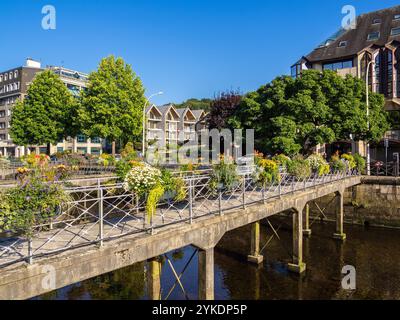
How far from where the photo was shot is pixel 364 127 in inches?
915

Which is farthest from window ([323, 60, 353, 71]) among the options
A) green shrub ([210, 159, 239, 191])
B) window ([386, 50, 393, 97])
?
green shrub ([210, 159, 239, 191])

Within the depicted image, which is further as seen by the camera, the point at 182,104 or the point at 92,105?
the point at 182,104

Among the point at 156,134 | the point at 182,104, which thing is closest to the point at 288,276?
the point at 156,134

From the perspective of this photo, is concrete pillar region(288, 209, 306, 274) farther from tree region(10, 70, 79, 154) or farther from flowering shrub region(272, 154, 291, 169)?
tree region(10, 70, 79, 154)

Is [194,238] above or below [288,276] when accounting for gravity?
above

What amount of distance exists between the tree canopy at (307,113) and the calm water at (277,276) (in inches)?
297

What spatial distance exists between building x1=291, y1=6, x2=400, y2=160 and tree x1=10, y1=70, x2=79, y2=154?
24.8 metres

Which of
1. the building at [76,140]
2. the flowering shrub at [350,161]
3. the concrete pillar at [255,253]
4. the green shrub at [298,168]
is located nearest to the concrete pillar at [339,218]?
the flowering shrub at [350,161]

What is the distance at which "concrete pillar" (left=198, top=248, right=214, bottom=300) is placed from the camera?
8109 millimetres

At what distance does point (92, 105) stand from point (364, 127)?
22.7 meters
